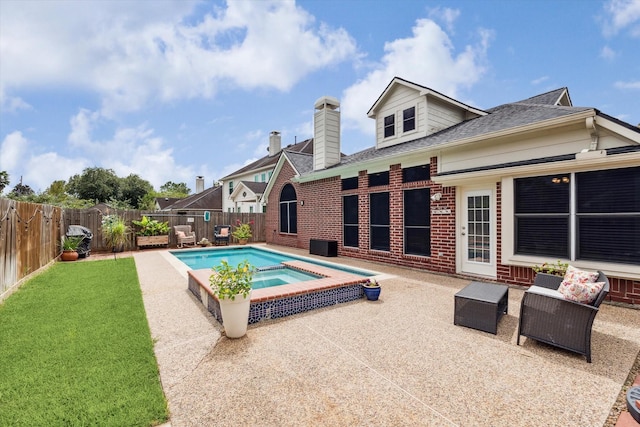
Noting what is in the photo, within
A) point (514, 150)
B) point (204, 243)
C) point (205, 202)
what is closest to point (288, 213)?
point (204, 243)

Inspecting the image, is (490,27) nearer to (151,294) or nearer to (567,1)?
(567,1)

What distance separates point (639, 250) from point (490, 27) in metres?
8.72

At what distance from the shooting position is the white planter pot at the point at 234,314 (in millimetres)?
3945

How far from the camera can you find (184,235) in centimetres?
1586

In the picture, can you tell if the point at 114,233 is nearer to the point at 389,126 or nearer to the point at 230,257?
the point at 230,257

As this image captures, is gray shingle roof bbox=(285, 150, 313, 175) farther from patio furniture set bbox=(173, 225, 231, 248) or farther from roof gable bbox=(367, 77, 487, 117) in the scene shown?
patio furniture set bbox=(173, 225, 231, 248)

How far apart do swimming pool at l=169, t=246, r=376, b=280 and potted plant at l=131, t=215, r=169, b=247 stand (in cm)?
192

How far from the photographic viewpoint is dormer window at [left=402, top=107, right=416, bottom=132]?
10.5 m

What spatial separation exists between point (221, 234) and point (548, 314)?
51.4ft

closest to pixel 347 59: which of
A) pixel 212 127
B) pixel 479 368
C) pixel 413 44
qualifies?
pixel 413 44

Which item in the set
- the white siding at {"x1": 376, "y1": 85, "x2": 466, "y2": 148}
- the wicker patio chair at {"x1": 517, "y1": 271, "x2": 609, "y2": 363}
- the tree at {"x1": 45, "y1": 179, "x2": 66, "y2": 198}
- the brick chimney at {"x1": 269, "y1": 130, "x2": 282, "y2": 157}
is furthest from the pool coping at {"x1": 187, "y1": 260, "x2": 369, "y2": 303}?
the tree at {"x1": 45, "y1": 179, "x2": 66, "y2": 198}

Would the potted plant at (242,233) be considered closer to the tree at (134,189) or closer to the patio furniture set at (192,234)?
the patio furniture set at (192,234)

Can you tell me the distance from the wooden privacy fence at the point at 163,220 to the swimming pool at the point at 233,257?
2.76 m

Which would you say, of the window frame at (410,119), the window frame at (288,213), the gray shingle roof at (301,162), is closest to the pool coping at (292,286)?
the window frame at (410,119)
